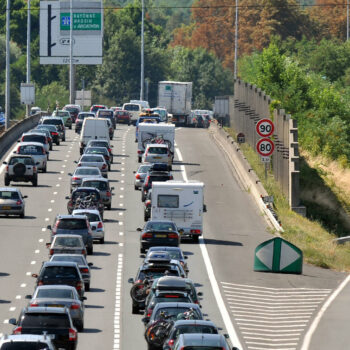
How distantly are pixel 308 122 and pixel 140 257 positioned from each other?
49558mm

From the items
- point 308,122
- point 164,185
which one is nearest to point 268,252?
point 164,185

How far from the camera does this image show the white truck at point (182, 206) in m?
52.4

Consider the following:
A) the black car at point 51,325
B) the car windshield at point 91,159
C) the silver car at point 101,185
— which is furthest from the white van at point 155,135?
the black car at point 51,325

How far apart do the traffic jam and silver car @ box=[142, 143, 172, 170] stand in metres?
0.06

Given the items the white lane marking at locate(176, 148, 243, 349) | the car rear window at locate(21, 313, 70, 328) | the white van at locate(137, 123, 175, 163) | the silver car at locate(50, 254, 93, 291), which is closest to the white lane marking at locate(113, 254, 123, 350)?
the silver car at locate(50, 254, 93, 291)

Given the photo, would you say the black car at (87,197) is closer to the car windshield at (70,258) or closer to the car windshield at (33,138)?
the car windshield at (70,258)

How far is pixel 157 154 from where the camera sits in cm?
7356

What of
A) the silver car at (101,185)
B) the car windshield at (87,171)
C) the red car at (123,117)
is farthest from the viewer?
the red car at (123,117)

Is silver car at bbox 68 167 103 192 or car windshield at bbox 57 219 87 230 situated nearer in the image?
car windshield at bbox 57 219 87 230

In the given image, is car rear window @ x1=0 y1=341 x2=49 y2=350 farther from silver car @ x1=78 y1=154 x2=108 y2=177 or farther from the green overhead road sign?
silver car @ x1=78 y1=154 x2=108 y2=177

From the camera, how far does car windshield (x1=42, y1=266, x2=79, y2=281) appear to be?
35812mm

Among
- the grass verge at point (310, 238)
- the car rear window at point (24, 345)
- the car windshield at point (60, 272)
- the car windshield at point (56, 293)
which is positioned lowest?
the grass verge at point (310, 238)

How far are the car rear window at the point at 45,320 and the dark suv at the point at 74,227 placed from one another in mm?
18855

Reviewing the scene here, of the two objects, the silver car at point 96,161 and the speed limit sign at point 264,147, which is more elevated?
the speed limit sign at point 264,147
